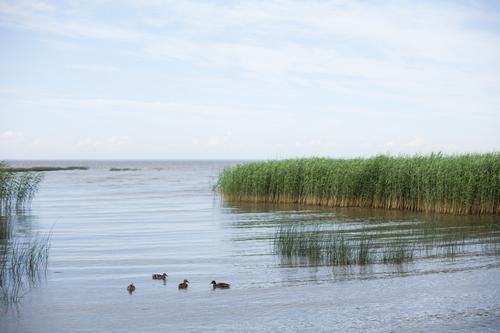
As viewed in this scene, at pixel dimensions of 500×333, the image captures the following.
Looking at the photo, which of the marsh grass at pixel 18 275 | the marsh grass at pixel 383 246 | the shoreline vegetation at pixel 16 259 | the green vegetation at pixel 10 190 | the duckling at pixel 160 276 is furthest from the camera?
the green vegetation at pixel 10 190

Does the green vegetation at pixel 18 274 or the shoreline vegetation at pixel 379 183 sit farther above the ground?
the shoreline vegetation at pixel 379 183

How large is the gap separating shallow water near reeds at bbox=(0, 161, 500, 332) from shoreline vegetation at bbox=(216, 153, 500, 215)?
1669 millimetres

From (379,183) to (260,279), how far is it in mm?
17905

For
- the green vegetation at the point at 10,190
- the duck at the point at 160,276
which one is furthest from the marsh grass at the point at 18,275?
the green vegetation at the point at 10,190

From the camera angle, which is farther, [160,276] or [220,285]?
[160,276]

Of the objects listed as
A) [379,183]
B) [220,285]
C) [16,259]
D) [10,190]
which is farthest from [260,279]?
[10,190]

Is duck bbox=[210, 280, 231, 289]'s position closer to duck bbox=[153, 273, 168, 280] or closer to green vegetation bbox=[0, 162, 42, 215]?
duck bbox=[153, 273, 168, 280]

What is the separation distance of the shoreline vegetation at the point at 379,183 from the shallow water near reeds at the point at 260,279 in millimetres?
1669

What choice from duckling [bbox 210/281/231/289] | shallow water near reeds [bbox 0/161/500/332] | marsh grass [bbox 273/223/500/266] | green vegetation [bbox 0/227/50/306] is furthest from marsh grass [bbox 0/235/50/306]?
marsh grass [bbox 273/223/500/266]

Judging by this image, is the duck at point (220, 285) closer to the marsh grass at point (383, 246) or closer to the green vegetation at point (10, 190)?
the marsh grass at point (383, 246)

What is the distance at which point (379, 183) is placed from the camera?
102 ft

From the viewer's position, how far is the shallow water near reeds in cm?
1096

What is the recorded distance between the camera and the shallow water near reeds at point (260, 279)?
11.0 meters

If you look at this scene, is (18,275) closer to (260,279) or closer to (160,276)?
(160,276)
